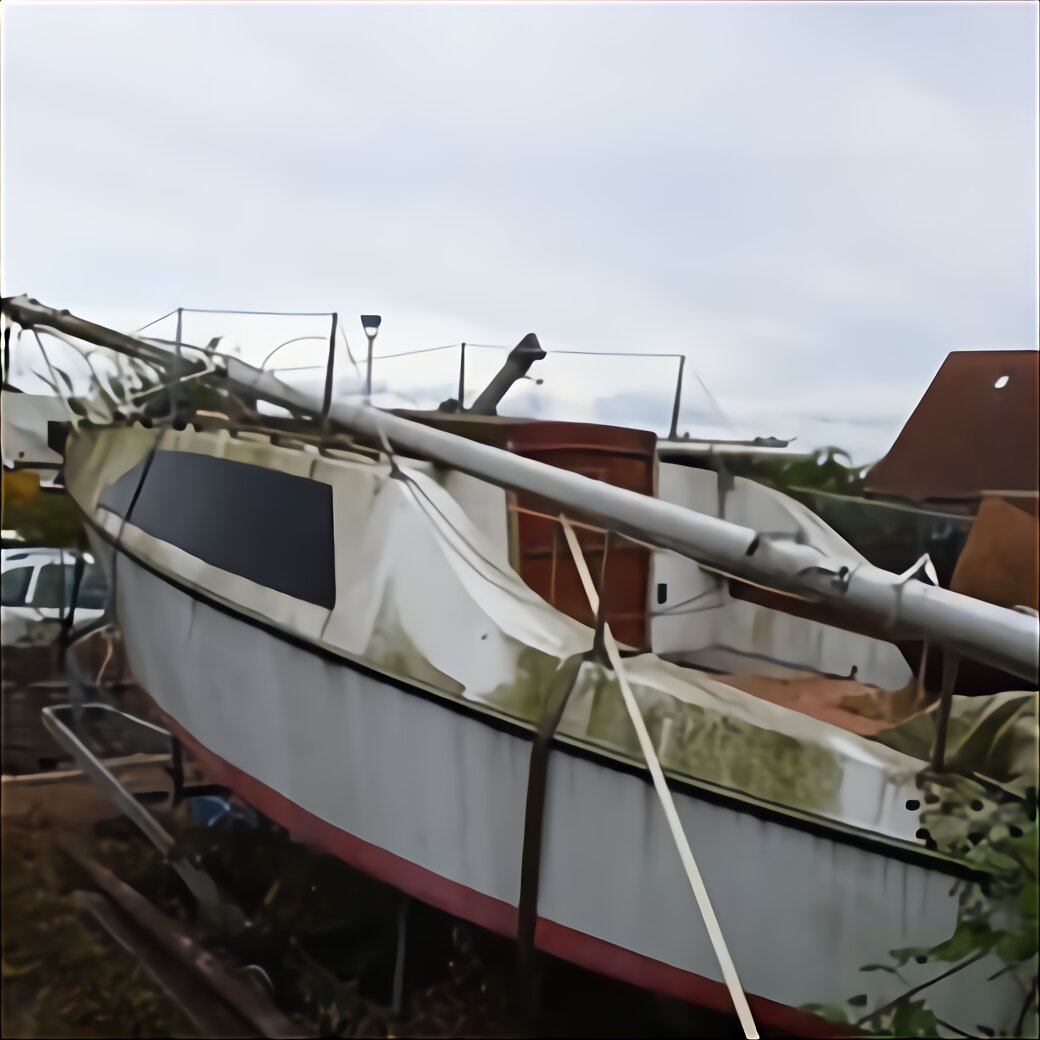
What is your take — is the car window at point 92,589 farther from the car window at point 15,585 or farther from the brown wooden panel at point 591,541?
the brown wooden panel at point 591,541

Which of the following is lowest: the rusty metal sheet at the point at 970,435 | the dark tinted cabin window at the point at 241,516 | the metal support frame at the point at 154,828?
the metal support frame at the point at 154,828

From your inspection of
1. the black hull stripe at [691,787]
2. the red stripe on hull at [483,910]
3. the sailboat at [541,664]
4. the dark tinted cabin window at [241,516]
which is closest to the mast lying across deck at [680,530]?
the sailboat at [541,664]

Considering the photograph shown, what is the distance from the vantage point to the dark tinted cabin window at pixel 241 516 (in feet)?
3.54

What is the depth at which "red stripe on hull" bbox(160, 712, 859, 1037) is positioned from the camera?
3.17 feet

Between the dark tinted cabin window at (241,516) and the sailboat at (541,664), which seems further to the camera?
the dark tinted cabin window at (241,516)

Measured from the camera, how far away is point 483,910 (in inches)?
40.3

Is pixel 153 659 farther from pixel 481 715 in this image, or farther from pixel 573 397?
pixel 573 397

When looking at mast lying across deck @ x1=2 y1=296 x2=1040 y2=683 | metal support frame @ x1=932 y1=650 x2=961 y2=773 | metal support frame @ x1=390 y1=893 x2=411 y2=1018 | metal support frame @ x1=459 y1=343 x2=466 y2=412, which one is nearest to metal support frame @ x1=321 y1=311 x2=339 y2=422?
mast lying across deck @ x1=2 y1=296 x2=1040 y2=683

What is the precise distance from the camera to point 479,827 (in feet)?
3.32

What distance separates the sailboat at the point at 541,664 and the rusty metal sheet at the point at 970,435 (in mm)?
125

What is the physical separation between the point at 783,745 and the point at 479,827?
0.38m

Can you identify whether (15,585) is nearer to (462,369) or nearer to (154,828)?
(154,828)

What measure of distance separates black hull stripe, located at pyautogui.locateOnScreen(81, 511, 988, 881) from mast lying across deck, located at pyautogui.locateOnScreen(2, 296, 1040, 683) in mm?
228

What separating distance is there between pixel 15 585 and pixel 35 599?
0.03 metres
